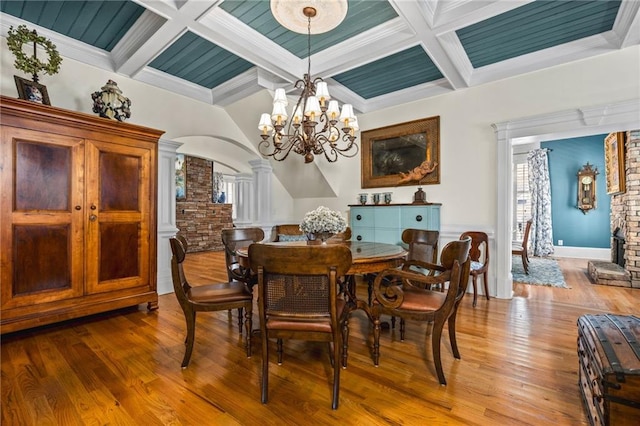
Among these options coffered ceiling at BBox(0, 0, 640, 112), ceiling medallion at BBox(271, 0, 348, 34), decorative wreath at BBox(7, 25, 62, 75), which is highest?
coffered ceiling at BBox(0, 0, 640, 112)

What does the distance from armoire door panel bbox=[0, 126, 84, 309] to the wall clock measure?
8860 mm

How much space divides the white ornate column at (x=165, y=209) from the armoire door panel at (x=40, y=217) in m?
1.12

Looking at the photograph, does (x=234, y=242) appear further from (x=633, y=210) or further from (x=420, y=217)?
(x=633, y=210)

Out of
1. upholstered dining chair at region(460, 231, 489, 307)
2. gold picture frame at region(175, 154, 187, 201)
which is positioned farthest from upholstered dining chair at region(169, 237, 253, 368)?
gold picture frame at region(175, 154, 187, 201)

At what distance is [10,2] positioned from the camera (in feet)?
7.65

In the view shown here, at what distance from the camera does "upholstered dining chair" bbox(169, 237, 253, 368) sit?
6.21ft

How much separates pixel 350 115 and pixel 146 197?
2237 mm

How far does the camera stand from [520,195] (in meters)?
7.27

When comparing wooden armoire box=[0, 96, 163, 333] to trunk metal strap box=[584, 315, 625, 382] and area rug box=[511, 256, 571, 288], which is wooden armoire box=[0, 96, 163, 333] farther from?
area rug box=[511, 256, 571, 288]

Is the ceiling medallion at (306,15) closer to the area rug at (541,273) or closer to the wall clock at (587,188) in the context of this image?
the area rug at (541,273)

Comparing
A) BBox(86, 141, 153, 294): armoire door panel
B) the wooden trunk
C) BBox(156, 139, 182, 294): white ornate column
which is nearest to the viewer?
the wooden trunk

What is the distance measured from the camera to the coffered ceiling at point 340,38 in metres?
2.35

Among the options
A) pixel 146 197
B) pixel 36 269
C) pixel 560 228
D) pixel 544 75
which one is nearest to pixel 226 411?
pixel 36 269

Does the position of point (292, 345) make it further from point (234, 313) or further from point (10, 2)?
point (10, 2)
